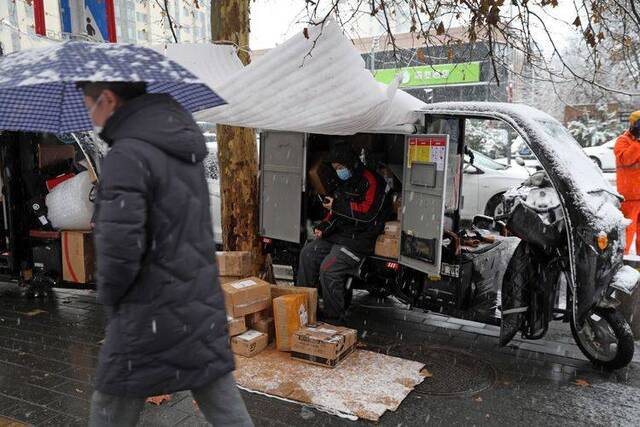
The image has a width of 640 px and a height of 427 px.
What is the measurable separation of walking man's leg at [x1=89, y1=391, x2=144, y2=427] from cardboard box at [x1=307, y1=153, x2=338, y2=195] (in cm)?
369

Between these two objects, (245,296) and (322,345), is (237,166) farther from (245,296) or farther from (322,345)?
(322,345)

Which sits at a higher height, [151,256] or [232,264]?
[151,256]

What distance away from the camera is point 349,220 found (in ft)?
17.5

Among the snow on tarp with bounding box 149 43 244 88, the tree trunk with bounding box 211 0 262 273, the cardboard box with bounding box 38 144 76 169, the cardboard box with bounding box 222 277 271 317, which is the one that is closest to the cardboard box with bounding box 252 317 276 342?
the cardboard box with bounding box 222 277 271 317

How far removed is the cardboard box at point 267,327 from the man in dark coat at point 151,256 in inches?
103

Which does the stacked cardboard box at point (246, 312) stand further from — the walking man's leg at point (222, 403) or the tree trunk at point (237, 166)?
the walking man's leg at point (222, 403)

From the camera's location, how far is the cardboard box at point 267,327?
192 inches

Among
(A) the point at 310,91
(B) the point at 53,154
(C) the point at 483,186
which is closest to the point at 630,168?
(C) the point at 483,186

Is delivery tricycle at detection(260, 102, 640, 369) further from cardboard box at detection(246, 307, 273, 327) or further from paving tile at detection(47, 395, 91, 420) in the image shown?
paving tile at detection(47, 395, 91, 420)

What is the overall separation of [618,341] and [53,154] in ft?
20.7

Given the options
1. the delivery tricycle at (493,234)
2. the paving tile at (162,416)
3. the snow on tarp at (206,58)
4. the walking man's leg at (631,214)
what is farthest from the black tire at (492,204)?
the paving tile at (162,416)

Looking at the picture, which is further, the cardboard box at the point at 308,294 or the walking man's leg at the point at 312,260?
the walking man's leg at the point at 312,260

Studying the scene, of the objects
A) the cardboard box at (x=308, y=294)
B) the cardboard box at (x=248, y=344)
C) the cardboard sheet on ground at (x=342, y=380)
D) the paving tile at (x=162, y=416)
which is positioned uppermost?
the cardboard box at (x=308, y=294)

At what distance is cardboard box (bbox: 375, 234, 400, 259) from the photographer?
521 centimetres
